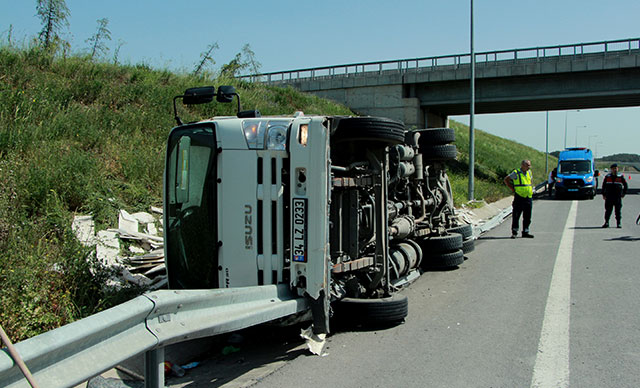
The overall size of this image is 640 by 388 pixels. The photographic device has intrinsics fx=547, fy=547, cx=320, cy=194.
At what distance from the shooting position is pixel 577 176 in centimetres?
2742

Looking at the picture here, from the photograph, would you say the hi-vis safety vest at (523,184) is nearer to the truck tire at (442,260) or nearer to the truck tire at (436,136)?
the truck tire at (436,136)

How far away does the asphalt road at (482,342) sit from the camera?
14.8 ft

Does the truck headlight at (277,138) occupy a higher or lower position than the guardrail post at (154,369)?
higher

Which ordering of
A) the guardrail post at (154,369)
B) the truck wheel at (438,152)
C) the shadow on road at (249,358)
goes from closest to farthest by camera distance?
the guardrail post at (154,369)
the shadow on road at (249,358)
the truck wheel at (438,152)

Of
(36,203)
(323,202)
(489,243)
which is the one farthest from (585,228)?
(36,203)

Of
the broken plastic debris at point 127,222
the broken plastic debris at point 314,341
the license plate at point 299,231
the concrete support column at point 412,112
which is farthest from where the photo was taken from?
the concrete support column at point 412,112

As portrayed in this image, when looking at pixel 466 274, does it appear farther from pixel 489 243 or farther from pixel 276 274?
pixel 276 274

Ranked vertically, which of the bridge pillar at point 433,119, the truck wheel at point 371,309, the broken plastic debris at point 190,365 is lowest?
the broken plastic debris at point 190,365

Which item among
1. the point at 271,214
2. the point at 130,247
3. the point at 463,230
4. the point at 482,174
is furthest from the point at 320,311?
the point at 482,174

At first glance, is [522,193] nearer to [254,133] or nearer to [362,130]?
[362,130]

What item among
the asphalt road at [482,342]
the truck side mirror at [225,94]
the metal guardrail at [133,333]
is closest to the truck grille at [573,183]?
the asphalt road at [482,342]

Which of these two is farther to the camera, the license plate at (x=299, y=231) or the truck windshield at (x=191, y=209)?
the truck windshield at (x=191, y=209)

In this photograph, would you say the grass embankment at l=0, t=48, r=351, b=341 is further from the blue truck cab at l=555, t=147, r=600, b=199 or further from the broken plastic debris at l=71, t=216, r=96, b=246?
the blue truck cab at l=555, t=147, r=600, b=199

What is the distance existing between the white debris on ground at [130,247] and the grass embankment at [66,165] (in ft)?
0.81
